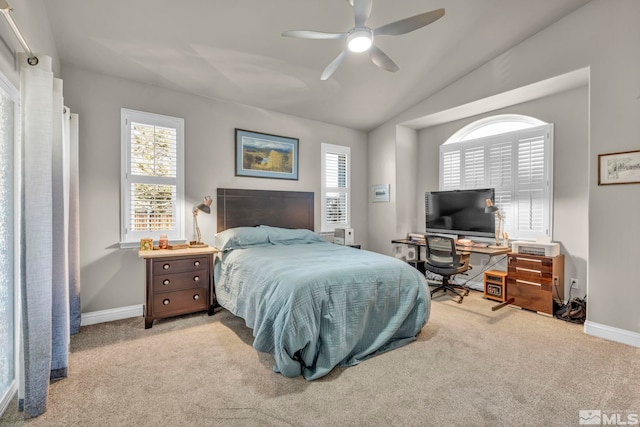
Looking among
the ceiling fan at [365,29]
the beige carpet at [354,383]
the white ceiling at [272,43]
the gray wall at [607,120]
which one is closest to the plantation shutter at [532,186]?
the gray wall at [607,120]

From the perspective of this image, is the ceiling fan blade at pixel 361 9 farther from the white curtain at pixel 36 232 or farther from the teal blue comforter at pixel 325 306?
the white curtain at pixel 36 232

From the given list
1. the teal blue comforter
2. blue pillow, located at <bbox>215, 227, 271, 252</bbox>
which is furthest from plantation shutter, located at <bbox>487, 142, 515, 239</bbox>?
blue pillow, located at <bbox>215, 227, 271, 252</bbox>

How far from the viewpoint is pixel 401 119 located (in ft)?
16.4

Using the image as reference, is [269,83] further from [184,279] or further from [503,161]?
[503,161]

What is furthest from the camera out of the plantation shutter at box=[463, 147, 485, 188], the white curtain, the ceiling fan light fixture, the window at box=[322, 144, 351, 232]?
the window at box=[322, 144, 351, 232]

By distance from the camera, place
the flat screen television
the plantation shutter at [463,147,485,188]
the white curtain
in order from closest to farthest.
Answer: the white curtain < the flat screen television < the plantation shutter at [463,147,485,188]

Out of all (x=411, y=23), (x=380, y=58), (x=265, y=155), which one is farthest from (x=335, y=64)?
(x=265, y=155)

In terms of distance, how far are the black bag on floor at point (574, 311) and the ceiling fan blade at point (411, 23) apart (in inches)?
130

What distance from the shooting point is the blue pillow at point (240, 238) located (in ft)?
11.7

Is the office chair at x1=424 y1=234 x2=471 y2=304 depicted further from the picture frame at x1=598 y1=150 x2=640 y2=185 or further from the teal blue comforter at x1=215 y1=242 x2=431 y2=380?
the picture frame at x1=598 y1=150 x2=640 y2=185

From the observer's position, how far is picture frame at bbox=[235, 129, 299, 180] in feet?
13.8

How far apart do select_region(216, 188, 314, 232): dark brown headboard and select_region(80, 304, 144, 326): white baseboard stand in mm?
1291

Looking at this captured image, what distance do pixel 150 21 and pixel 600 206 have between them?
14.8 ft

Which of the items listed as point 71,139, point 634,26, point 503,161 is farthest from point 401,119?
point 71,139
